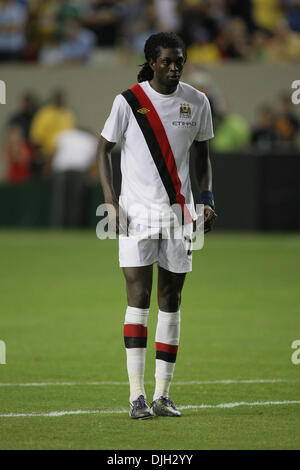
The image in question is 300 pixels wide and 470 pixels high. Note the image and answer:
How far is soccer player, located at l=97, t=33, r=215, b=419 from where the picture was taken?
21.8 feet

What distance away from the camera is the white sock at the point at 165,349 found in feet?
22.4

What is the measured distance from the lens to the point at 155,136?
667cm

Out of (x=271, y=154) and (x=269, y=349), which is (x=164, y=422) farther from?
(x=271, y=154)

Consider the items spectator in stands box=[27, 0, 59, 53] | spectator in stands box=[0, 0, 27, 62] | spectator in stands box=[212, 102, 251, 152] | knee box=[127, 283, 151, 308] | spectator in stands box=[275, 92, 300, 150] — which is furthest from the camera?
spectator in stands box=[27, 0, 59, 53]

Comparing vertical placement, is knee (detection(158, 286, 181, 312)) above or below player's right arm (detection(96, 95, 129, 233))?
below

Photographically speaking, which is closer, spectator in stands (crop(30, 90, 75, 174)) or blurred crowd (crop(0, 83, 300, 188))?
blurred crowd (crop(0, 83, 300, 188))

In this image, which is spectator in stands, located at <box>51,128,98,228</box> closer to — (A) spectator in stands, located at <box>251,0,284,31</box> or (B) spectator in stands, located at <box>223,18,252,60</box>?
(B) spectator in stands, located at <box>223,18,252,60</box>

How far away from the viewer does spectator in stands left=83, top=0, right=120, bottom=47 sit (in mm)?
24766

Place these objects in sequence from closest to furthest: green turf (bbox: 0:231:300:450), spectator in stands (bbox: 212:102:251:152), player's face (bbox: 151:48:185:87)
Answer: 1. green turf (bbox: 0:231:300:450)
2. player's face (bbox: 151:48:185:87)
3. spectator in stands (bbox: 212:102:251:152)

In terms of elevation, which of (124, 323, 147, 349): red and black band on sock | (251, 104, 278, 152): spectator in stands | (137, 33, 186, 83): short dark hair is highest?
(137, 33, 186, 83): short dark hair

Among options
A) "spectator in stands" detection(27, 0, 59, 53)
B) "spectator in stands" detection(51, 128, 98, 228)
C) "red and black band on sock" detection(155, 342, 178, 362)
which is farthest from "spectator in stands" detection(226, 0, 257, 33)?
"red and black band on sock" detection(155, 342, 178, 362)

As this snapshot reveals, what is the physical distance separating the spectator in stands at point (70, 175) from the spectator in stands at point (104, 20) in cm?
407

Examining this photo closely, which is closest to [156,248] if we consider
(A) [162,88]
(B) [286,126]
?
(A) [162,88]
